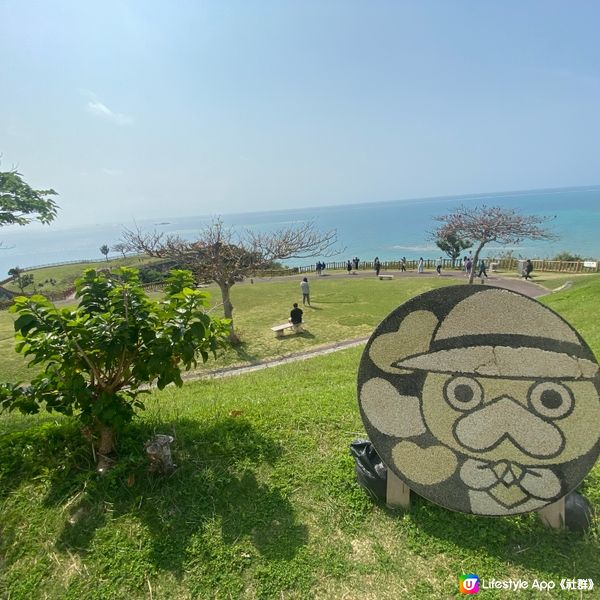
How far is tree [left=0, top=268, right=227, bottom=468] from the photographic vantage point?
3.27 meters

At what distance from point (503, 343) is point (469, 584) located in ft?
5.77

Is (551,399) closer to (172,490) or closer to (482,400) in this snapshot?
(482,400)

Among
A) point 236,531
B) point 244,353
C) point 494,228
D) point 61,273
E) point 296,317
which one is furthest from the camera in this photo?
point 61,273

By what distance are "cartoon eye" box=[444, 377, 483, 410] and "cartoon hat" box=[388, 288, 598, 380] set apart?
0.09 metres

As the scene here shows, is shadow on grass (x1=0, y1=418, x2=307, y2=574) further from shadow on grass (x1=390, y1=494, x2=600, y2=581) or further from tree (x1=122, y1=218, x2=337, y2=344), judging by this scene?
tree (x1=122, y1=218, x2=337, y2=344)

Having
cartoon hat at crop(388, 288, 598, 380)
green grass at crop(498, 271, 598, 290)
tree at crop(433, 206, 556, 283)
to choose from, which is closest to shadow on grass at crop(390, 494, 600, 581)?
cartoon hat at crop(388, 288, 598, 380)

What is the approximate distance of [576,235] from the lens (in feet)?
270

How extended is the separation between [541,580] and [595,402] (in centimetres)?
134

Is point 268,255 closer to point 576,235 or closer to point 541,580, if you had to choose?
point 541,580

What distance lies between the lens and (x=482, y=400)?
2900 millimetres

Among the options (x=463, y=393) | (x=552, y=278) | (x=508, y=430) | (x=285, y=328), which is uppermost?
(x=463, y=393)

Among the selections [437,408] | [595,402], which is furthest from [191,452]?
[595,402]

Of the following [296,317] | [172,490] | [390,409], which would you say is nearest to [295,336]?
[296,317]

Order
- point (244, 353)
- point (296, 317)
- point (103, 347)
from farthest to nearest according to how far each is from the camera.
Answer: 1. point (296, 317)
2. point (244, 353)
3. point (103, 347)
